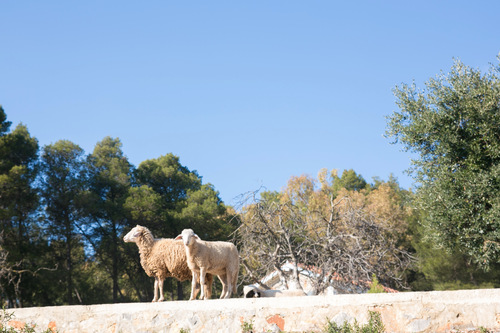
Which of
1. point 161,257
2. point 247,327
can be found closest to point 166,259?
point 161,257

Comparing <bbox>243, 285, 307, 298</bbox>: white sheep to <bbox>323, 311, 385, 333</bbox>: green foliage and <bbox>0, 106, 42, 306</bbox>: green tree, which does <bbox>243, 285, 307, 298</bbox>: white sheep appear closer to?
<bbox>323, 311, 385, 333</bbox>: green foliage

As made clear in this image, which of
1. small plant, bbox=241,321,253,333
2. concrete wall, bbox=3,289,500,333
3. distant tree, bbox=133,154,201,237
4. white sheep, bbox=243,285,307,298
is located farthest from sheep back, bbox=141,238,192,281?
distant tree, bbox=133,154,201,237

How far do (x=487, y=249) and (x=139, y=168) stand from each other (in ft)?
108

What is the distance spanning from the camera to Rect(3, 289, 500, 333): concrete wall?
9156 millimetres

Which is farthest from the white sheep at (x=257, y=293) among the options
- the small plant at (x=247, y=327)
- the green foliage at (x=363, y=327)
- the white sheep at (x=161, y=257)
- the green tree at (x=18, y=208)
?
the green tree at (x=18, y=208)

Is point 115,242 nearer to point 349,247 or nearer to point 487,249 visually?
point 349,247

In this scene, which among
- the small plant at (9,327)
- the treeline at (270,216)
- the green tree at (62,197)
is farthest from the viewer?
the green tree at (62,197)

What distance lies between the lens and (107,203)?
39062 millimetres

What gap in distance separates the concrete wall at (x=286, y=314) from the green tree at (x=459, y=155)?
22.8 ft

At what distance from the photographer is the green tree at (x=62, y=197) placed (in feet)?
123

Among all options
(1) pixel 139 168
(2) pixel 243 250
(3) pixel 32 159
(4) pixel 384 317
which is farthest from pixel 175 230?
(4) pixel 384 317

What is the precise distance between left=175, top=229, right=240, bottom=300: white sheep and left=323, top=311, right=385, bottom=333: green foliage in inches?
160

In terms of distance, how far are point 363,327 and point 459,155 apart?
971 centimetres

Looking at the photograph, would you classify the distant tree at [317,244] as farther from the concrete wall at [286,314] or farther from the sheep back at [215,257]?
the concrete wall at [286,314]
